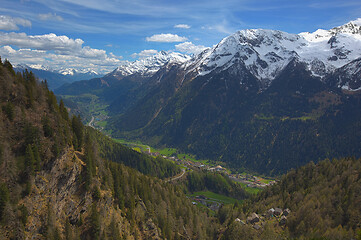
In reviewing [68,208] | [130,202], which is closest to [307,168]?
[130,202]

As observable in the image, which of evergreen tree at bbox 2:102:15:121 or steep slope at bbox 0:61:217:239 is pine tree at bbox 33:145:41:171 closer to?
steep slope at bbox 0:61:217:239

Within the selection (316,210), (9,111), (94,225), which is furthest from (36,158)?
(316,210)

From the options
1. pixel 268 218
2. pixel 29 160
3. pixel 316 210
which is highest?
pixel 29 160

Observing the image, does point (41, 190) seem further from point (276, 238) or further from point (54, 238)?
point (276, 238)

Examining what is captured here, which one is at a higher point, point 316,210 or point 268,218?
point 316,210

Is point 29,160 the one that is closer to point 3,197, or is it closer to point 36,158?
point 36,158

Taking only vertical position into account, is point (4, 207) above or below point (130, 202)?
above

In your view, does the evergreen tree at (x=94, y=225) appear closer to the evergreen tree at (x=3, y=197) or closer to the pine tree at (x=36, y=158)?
the pine tree at (x=36, y=158)

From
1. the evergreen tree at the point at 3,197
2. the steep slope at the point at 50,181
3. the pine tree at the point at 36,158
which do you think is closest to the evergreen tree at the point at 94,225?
the steep slope at the point at 50,181

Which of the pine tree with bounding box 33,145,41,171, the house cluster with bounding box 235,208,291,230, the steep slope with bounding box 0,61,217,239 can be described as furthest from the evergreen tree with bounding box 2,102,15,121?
the house cluster with bounding box 235,208,291,230
